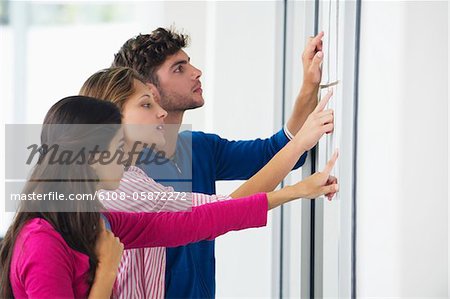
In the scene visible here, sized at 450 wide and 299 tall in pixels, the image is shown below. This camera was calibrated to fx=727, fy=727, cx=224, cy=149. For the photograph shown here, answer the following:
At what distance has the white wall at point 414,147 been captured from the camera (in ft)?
2.70

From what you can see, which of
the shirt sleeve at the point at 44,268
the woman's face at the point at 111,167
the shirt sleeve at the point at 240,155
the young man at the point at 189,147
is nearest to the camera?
the shirt sleeve at the point at 44,268

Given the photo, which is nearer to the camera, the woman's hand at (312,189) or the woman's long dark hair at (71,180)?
the woman's long dark hair at (71,180)

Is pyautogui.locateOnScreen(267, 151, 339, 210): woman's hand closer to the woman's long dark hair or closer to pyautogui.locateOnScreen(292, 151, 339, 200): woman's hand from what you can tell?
pyautogui.locateOnScreen(292, 151, 339, 200): woman's hand

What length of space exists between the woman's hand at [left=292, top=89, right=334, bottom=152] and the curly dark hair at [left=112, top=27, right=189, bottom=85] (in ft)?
1.15

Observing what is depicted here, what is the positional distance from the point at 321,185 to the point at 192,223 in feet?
0.68

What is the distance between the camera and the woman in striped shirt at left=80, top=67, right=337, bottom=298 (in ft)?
3.98

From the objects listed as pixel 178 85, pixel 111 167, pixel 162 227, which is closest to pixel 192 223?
pixel 162 227

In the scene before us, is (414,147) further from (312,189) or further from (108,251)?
(108,251)

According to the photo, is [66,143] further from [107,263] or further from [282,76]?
[282,76]

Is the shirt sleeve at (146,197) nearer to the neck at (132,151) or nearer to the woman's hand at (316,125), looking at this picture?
the neck at (132,151)

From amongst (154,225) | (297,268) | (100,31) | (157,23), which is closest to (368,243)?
(154,225)

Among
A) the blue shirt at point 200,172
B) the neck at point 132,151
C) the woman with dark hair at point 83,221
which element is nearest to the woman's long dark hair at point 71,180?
the woman with dark hair at point 83,221

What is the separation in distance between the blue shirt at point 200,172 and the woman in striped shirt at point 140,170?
0.19 feet

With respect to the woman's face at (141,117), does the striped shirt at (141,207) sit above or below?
below
